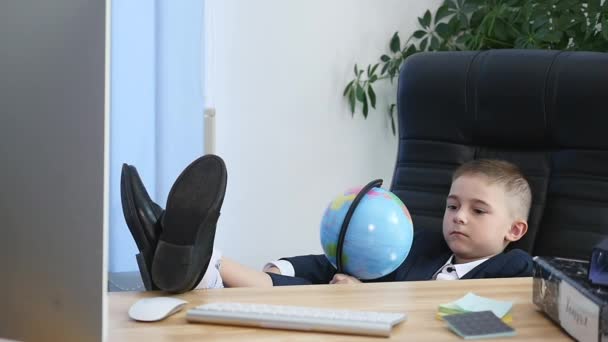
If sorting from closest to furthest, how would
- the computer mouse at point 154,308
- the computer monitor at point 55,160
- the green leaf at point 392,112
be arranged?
the computer monitor at point 55,160 → the computer mouse at point 154,308 → the green leaf at point 392,112

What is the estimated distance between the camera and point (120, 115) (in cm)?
294

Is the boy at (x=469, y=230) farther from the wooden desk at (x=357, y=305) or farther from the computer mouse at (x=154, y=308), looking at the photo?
the computer mouse at (x=154, y=308)

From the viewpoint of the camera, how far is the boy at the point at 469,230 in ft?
6.06

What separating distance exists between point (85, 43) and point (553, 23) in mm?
2591

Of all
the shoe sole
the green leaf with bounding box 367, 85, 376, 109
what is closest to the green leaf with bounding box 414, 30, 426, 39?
the green leaf with bounding box 367, 85, 376, 109

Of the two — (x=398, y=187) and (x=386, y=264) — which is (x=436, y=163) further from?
(x=386, y=264)

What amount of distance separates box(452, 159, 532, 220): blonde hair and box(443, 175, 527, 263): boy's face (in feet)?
0.05

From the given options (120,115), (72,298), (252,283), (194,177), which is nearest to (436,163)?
(252,283)

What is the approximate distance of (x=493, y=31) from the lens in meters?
3.15

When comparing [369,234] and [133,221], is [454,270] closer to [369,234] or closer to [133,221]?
[369,234]

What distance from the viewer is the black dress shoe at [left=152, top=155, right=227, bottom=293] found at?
1101mm

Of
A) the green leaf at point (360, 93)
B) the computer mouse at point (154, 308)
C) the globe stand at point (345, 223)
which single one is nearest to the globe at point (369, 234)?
the globe stand at point (345, 223)

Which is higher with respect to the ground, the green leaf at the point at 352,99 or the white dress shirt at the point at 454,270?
the green leaf at the point at 352,99

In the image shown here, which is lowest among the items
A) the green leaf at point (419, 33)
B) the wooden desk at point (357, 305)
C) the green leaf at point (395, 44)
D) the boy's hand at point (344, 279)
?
the boy's hand at point (344, 279)
